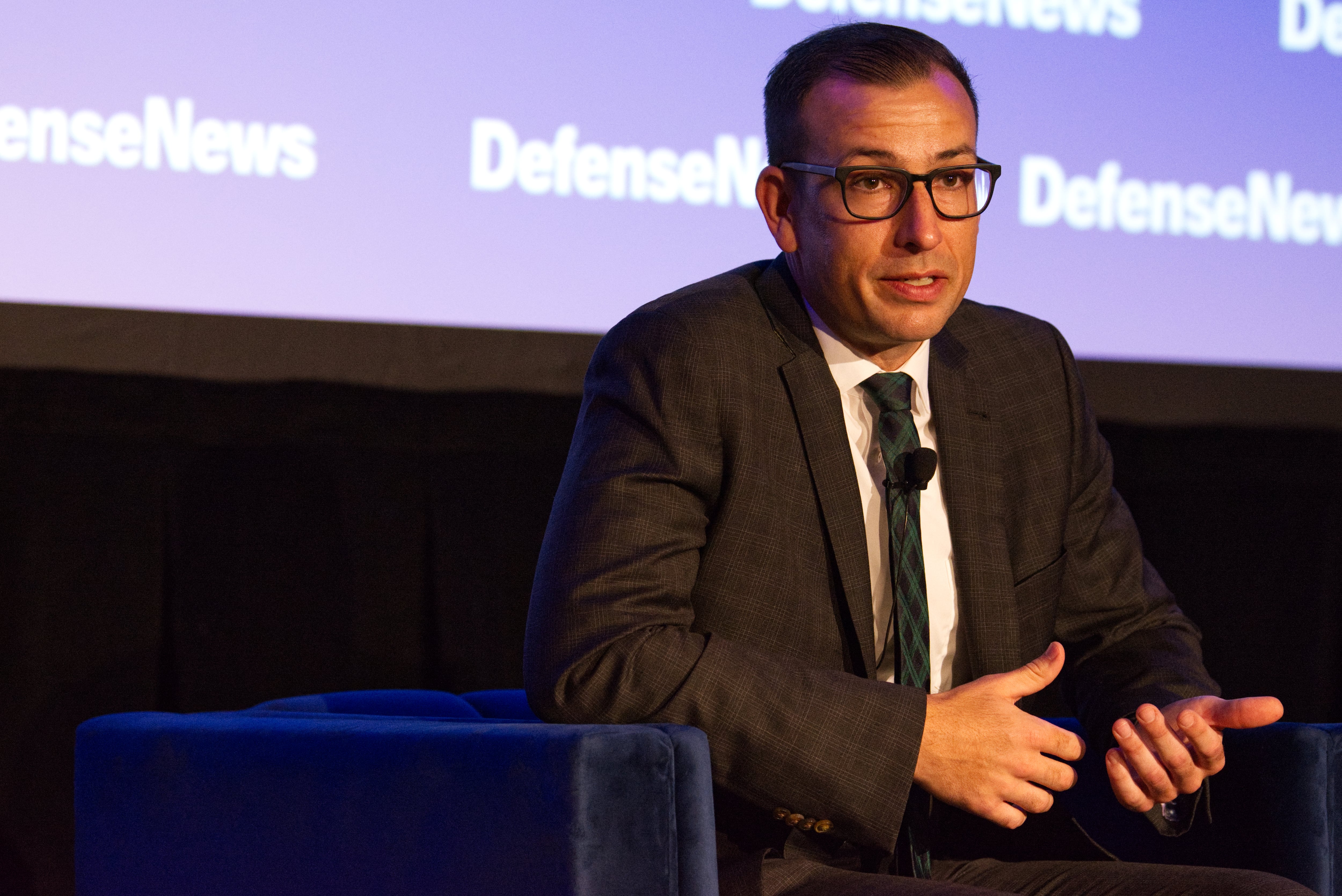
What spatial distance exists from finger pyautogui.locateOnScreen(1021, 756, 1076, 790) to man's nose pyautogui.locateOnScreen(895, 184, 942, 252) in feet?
1.74

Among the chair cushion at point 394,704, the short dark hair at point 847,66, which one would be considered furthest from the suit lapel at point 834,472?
the chair cushion at point 394,704

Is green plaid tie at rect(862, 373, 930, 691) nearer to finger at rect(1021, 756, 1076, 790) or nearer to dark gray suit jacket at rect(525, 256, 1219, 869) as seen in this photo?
dark gray suit jacket at rect(525, 256, 1219, 869)

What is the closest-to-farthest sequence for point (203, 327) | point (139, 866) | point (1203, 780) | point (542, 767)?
point (542, 767) → point (139, 866) → point (1203, 780) → point (203, 327)

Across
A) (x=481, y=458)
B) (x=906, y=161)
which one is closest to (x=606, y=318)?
(x=481, y=458)

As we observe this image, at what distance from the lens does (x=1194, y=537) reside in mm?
2977

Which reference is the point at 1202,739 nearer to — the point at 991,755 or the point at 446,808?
the point at 991,755

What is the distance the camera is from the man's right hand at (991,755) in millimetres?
1210

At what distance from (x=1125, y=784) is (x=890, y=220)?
0.61 meters

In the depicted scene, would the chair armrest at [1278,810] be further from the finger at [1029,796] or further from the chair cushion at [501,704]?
the chair cushion at [501,704]

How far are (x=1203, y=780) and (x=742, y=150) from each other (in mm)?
1602

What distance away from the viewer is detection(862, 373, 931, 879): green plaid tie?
1372 mm

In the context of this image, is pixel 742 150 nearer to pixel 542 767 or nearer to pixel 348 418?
pixel 348 418

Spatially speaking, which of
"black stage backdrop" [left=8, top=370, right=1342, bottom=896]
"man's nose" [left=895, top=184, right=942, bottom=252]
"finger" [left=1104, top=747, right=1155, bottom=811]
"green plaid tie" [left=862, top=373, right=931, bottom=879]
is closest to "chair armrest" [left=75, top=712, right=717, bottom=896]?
"green plaid tie" [left=862, top=373, right=931, bottom=879]

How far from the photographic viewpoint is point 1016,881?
145cm
